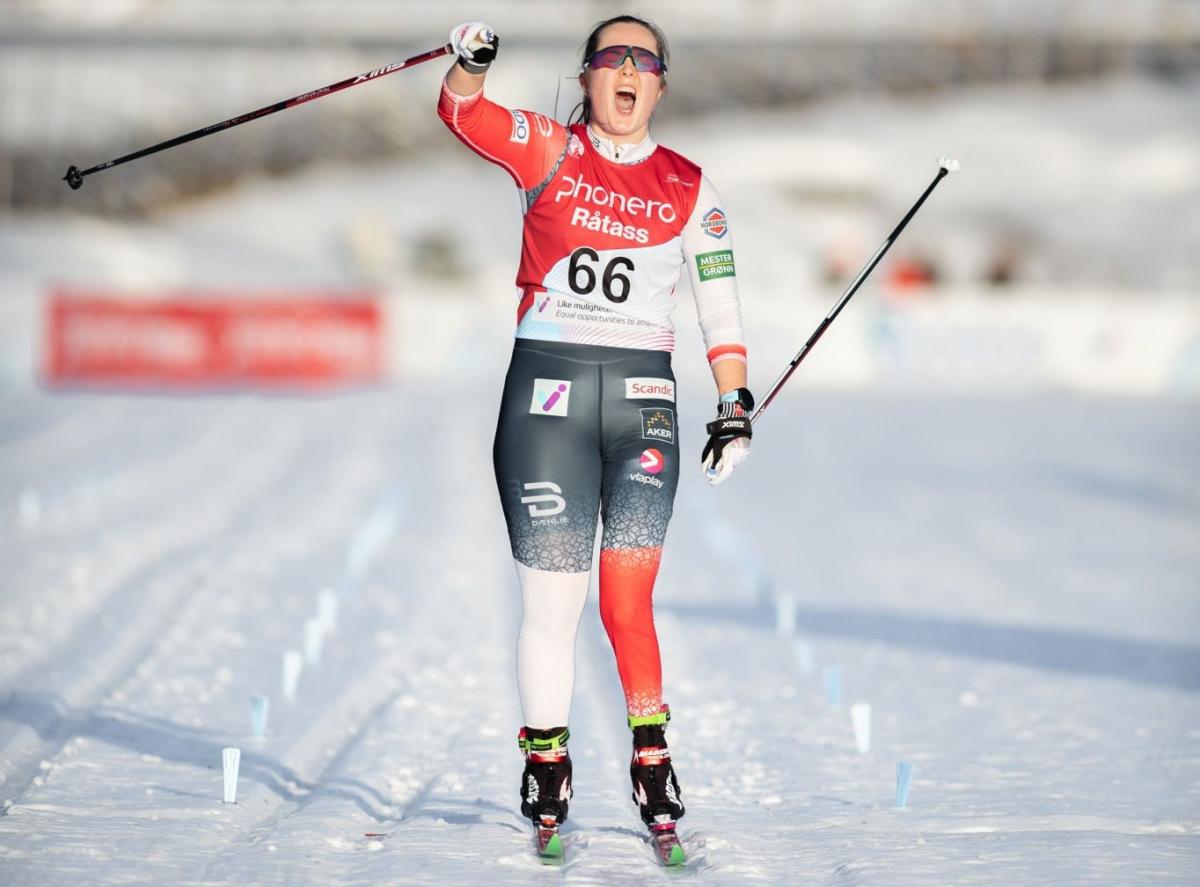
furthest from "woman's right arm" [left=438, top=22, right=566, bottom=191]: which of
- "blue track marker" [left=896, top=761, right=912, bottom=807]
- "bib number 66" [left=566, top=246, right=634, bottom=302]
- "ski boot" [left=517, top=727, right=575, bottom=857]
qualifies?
"blue track marker" [left=896, top=761, right=912, bottom=807]

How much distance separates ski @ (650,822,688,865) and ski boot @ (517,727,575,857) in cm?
23

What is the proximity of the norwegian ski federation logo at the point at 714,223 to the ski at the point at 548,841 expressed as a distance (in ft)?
5.10

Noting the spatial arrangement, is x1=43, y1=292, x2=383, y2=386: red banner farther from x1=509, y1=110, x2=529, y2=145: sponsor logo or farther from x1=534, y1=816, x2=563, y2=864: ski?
x1=534, y1=816, x2=563, y2=864: ski

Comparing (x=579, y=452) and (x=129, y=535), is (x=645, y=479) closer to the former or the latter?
(x=579, y=452)

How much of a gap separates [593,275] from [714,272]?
1.20 feet

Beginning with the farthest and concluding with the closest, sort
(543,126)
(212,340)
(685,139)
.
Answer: (685,139), (212,340), (543,126)

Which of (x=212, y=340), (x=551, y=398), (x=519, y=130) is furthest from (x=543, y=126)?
(x=212, y=340)

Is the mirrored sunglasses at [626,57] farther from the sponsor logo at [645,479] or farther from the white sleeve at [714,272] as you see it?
the sponsor logo at [645,479]

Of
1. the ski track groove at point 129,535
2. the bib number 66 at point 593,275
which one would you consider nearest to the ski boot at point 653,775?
the bib number 66 at point 593,275

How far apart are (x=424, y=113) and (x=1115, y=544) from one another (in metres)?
27.4

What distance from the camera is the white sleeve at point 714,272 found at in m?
4.12

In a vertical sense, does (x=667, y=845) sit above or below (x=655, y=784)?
below

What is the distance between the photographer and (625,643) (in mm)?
4004

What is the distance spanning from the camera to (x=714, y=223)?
13.6ft
